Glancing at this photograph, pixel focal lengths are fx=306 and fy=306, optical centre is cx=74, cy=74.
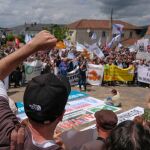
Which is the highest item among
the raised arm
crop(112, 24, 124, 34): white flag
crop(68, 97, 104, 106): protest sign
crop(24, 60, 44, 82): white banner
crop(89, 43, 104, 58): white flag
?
the raised arm

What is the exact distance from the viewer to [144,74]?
18.3m

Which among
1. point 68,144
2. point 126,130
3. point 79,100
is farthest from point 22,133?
point 79,100

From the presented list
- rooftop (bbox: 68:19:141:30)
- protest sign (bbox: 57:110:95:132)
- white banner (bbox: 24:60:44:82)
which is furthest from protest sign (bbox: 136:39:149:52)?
rooftop (bbox: 68:19:141:30)

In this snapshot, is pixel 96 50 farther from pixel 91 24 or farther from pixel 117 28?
pixel 91 24

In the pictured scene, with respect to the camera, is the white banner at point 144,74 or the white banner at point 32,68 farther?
the white banner at point 144,74

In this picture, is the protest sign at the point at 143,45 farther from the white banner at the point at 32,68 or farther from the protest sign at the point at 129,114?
the protest sign at the point at 129,114

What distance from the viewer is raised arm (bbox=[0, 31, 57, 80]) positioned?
1897 millimetres

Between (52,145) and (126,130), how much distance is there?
69 centimetres

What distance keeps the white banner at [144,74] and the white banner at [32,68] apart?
5.94m

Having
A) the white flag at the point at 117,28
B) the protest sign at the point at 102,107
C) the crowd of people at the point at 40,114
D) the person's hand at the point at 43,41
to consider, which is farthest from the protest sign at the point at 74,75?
the person's hand at the point at 43,41

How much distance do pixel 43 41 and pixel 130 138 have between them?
0.90m

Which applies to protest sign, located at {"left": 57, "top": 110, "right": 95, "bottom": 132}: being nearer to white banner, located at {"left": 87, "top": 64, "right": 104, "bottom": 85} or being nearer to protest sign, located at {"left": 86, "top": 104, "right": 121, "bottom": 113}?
protest sign, located at {"left": 86, "top": 104, "right": 121, "bottom": 113}

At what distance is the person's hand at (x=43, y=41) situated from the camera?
1.89 meters

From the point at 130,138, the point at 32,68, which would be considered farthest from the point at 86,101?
the point at 130,138
